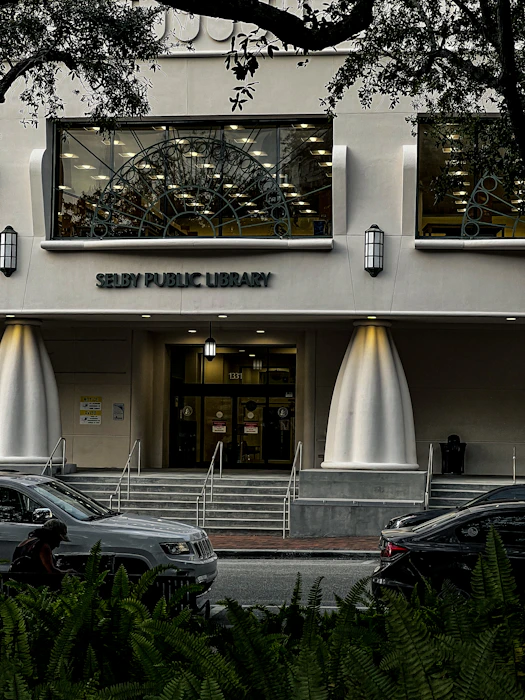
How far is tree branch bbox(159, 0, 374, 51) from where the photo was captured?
8.05m

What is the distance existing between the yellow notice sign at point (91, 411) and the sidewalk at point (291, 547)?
8025 mm

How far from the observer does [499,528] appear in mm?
12086

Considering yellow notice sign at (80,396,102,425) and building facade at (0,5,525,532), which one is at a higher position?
building facade at (0,5,525,532)

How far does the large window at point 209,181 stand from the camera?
1000 inches

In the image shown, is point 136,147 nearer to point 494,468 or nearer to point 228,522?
point 228,522

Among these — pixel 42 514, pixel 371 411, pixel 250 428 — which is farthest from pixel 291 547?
pixel 250 428

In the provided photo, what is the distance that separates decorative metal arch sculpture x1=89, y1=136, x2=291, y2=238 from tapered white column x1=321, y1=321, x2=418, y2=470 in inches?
Answer: 140

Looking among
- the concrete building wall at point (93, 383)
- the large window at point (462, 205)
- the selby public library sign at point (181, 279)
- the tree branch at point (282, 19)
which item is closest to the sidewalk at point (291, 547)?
the selby public library sign at point (181, 279)

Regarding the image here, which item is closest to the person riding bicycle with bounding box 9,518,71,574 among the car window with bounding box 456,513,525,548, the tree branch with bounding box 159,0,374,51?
the car window with bounding box 456,513,525,548

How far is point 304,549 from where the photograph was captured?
68.6ft

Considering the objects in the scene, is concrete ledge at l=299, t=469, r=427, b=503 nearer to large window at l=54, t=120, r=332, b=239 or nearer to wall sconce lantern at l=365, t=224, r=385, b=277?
wall sconce lantern at l=365, t=224, r=385, b=277

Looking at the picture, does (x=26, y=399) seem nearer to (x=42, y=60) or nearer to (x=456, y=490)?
(x=456, y=490)

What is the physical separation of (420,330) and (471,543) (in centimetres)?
1793

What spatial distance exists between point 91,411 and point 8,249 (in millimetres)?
6492
